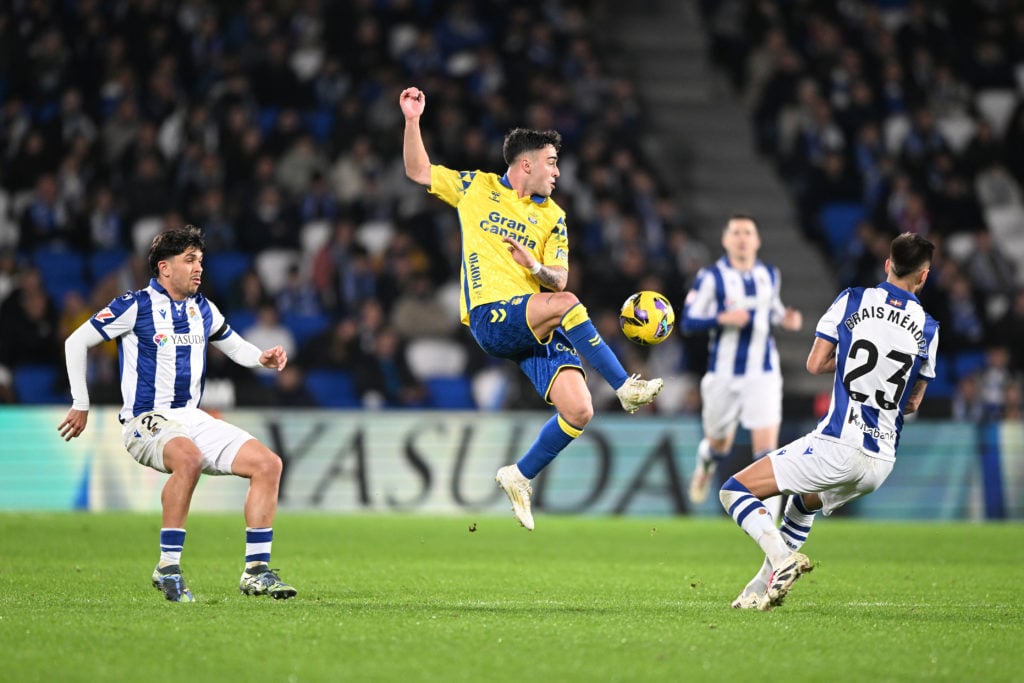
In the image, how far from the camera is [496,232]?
8.49 m

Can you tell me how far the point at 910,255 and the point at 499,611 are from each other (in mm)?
2771

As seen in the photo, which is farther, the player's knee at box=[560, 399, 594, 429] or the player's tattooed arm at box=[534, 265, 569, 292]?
the player's knee at box=[560, 399, 594, 429]

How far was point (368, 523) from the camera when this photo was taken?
1365cm

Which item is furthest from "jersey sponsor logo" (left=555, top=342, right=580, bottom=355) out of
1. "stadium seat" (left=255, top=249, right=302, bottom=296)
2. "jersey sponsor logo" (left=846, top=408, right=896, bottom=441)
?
"stadium seat" (left=255, top=249, right=302, bottom=296)

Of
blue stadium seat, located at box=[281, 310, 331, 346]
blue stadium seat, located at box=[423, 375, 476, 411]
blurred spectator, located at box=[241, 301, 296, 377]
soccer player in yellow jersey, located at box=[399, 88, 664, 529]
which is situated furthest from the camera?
blue stadium seat, located at box=[281, 310, 331, 346]

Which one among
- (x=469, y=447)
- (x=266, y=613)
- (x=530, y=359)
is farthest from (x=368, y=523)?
(x=266, y=613)

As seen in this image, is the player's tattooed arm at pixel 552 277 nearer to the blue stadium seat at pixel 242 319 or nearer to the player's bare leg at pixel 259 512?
the player's bare leg at pixel 259 512

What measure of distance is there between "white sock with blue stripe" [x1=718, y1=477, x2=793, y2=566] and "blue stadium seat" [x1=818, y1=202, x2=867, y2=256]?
13108 mm

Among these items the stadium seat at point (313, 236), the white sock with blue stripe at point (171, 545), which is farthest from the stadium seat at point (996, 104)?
the white sock with blue stripe at point (171, 545)

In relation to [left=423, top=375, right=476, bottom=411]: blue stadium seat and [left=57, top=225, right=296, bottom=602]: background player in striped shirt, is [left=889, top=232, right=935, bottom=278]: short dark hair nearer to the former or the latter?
[left=57, top=225, right=296, bottom=602]: background player in striped shirt

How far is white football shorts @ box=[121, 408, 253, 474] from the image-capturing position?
25.6 ft

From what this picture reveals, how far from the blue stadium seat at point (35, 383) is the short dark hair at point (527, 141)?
30.2 ft

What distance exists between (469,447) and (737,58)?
10.1 metres

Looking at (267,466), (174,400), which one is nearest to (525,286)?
(267,466)
